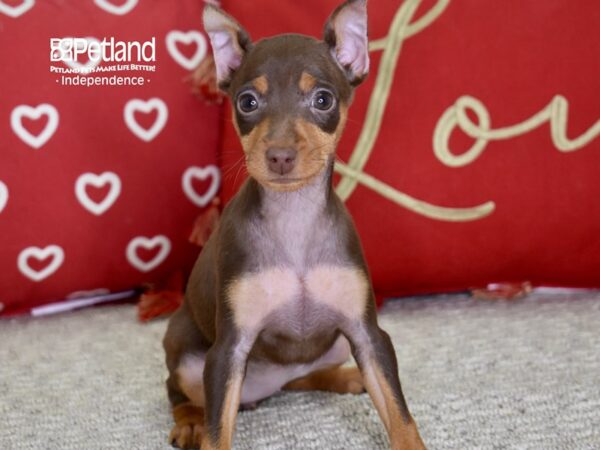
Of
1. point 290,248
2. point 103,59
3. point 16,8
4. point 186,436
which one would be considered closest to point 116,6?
point 103,59

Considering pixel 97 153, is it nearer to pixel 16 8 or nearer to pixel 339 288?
pixel 16 8

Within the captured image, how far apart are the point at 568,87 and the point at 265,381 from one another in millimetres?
1113

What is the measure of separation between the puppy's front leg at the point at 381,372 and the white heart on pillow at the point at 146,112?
1.00 m

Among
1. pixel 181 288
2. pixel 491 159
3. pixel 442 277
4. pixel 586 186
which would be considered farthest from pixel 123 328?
pixel 586 186

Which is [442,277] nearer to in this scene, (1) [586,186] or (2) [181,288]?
(1) [586,186]

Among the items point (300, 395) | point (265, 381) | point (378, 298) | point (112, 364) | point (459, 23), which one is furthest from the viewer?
point (378, 298)

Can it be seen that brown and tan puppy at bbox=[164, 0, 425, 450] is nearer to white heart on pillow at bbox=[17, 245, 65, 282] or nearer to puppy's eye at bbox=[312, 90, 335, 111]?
puppy's eye at bbox=[312, 90, 335, 111]

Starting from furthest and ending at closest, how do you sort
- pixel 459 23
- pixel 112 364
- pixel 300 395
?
pixel 459 23 → pixel 112 364 → pixel 300 395

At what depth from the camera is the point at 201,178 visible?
2.34 meters

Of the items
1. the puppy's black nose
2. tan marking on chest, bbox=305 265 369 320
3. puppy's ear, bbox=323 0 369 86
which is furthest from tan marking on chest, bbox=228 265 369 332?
puppy's ear, bbox=323 0 369 86

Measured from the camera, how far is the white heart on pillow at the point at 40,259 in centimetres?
220

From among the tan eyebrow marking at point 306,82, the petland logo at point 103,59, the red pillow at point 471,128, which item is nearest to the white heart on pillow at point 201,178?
the petland logo at point 103,59

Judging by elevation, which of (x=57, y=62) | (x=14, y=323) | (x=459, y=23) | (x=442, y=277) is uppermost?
(x=459, y=23)

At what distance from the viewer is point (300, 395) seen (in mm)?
1783
